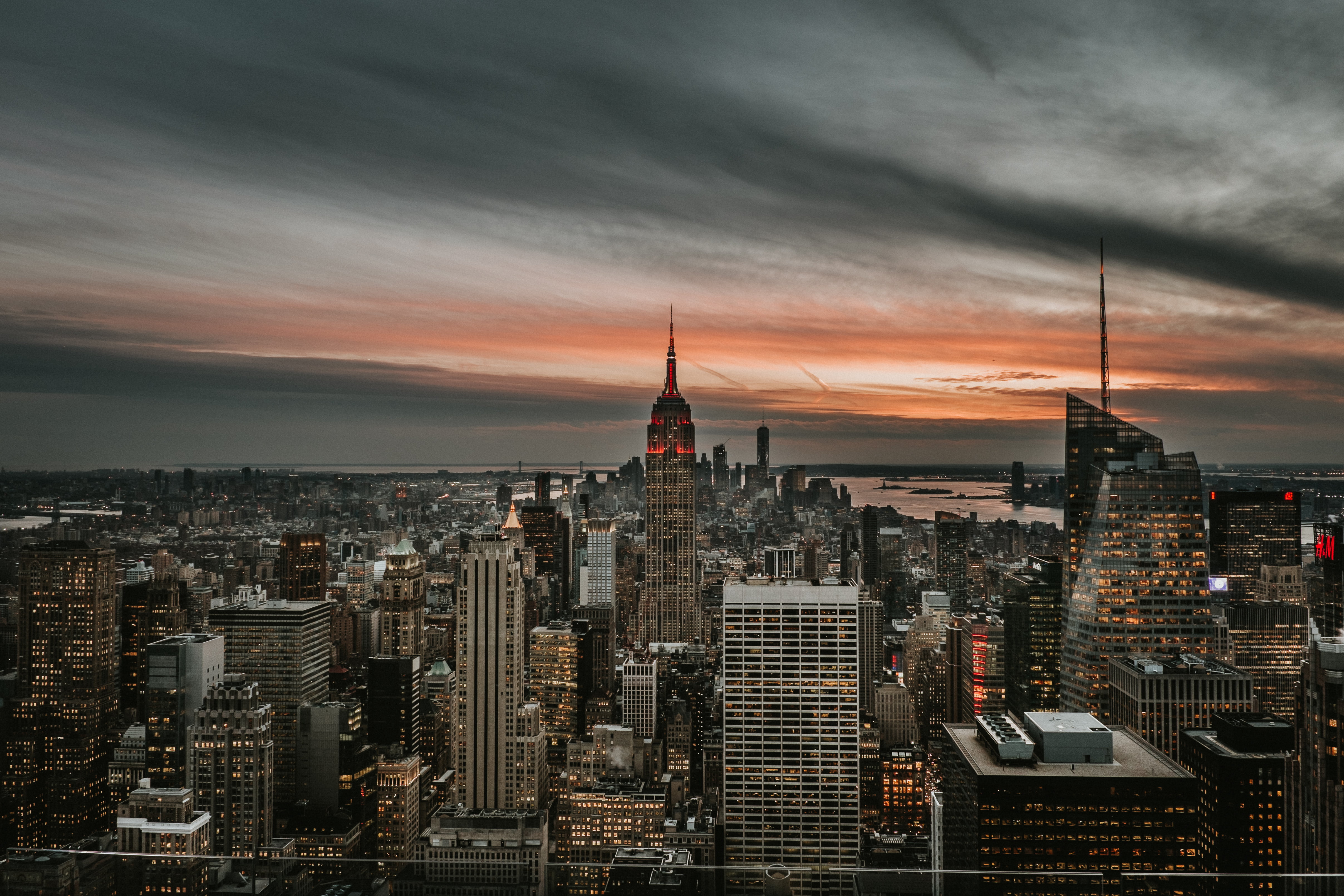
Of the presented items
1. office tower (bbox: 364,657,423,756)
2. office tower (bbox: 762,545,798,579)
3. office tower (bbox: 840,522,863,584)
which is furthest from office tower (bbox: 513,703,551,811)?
office tower (bbox: 840,522,863,584)

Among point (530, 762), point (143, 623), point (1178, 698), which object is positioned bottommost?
point (530, 762)

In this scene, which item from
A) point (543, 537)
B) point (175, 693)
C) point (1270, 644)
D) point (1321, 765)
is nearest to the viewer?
→ point (1321, 765)

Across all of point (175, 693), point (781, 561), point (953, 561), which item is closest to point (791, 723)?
point (781, 561)

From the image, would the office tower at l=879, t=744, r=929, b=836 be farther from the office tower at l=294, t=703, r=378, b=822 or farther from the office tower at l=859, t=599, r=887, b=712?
the office tower at l=294, t=703, r=378, b=822

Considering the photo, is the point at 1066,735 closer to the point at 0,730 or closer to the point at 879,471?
the point at 879,471

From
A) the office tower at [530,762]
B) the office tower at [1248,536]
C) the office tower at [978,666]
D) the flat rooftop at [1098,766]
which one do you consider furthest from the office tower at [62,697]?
the office tower at [1248,536]

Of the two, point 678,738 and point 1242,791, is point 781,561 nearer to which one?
point 678,738

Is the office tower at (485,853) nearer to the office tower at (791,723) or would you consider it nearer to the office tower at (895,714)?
the office tower at (791,723)
